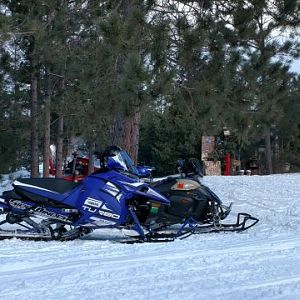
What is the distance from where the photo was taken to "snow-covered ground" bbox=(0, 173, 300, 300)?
4.31m

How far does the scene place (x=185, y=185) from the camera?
289 inches

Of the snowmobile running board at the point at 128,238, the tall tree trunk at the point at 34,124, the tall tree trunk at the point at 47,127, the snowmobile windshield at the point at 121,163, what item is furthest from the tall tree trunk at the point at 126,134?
the tall tree trunk at the point at 34,124

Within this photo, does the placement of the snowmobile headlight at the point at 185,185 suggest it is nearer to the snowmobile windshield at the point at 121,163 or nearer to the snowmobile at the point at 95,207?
the snowmobile at the point at 95,207

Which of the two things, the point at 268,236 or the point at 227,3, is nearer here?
the point at 268,236

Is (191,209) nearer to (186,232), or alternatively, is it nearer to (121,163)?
(186,232)

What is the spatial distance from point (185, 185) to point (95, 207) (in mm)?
1329

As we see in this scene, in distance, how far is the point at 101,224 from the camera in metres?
6.69

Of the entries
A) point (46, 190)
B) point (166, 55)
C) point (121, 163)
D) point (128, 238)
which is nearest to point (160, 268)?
point (128, 238)

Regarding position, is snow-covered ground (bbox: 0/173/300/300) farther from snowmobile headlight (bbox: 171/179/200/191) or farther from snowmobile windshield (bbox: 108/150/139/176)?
snowmobile windshield (bbox: 108/150/139/176)

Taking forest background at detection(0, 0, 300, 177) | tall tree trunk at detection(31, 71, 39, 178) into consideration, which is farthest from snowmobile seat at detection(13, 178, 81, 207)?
tall tree trunk at detection(31, 71, 39, 178)

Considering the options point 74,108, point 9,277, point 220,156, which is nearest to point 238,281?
point 9,277

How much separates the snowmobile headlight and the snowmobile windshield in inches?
25.4

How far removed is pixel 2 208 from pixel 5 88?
11510mm

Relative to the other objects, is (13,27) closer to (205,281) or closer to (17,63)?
(205,281)
